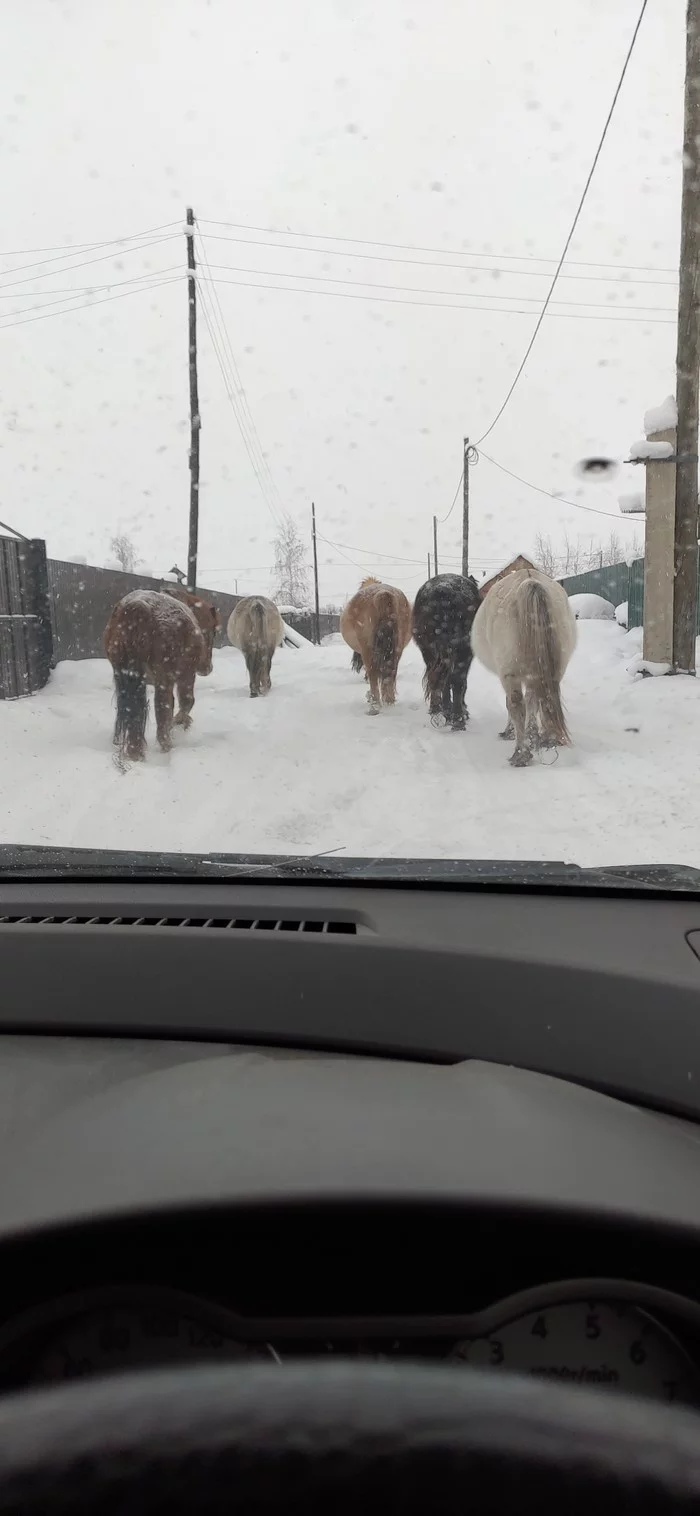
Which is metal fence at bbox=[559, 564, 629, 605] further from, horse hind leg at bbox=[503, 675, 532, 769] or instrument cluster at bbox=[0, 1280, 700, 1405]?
instrument cluster at bbox=[0, 1280, 700, 1405]

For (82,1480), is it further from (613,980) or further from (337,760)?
(337,760)

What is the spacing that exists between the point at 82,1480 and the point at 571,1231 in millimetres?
857

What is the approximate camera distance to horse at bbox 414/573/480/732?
7.62 metres

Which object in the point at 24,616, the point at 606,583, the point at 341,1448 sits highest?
the point at 606,583

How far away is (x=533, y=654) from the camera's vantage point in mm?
6516

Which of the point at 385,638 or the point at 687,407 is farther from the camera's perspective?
the point at 385,638

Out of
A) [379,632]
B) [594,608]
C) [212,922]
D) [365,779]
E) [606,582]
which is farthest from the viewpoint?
[606,582]

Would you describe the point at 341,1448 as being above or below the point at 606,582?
below

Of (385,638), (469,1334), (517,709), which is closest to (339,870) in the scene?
(469,1334)

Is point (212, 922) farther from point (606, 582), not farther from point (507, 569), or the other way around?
point (606, 582)

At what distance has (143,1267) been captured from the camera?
1.27 m

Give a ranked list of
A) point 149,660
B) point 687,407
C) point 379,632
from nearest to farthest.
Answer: point 149,660
point 687,407
point 379,632

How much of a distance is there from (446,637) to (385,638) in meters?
0.82

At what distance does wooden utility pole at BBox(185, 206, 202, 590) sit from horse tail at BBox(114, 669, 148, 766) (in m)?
1.75
